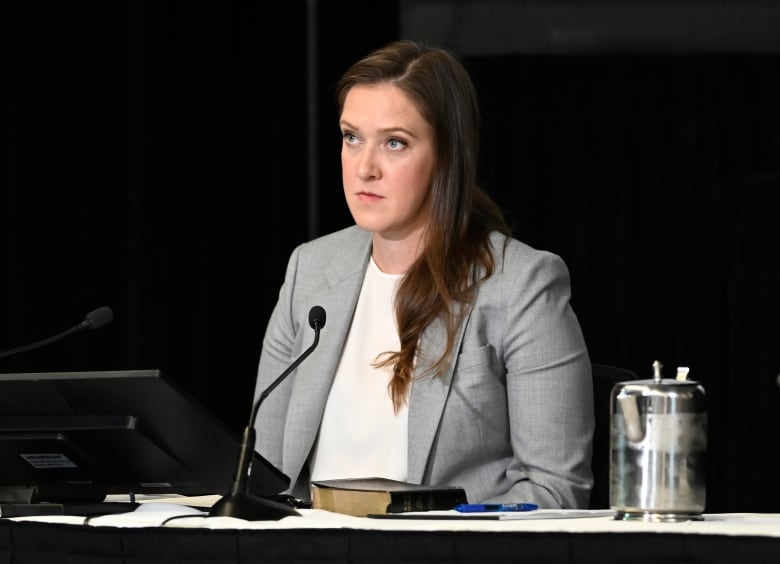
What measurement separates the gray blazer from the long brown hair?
0.03m

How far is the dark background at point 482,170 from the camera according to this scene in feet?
11.4

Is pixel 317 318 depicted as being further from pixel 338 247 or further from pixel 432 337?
pixel 338 247

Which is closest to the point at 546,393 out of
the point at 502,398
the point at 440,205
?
the point at 502,398

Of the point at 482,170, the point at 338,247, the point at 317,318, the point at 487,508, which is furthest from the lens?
the point at 482,170

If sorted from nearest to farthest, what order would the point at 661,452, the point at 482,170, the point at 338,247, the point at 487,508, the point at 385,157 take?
the point at 661,452 < the point at 487,508 < the point at 385,157 < the point at 338,247 < the point at 482,170

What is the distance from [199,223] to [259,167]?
0.79 feet

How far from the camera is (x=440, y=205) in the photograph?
2.16 m

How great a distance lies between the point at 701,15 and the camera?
383 cm

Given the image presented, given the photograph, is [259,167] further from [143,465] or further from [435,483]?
[143,465]

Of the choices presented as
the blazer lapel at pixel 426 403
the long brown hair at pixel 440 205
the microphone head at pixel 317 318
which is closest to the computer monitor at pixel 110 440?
the microphone head at pixel 317 318

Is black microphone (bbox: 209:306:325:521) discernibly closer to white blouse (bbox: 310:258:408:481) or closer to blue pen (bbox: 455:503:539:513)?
blue pen (bbox: 455:503:539:513)

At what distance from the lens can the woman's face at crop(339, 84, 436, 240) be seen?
2102mm

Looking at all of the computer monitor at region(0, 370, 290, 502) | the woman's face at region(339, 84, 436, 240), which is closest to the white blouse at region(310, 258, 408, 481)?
the woman's face at region(339, 84, 436, 240)

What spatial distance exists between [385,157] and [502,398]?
42 centimetres
